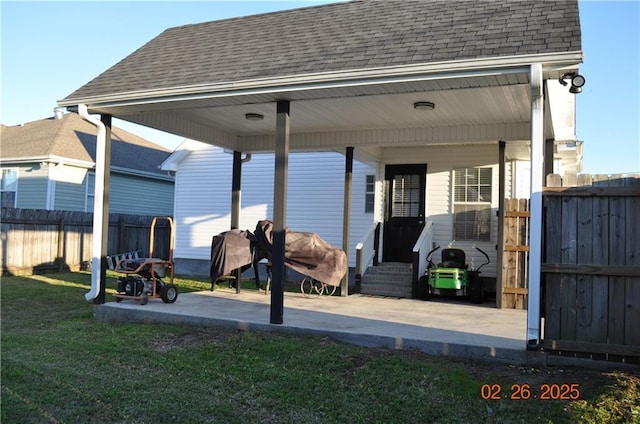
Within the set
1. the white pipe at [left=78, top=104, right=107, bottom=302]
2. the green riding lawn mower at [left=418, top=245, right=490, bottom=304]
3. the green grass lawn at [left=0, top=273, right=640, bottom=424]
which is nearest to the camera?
the green grass lawn at [left=0, top=273, right=640, bottom=424]

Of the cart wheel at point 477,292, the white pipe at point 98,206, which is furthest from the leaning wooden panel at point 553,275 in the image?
the white pipe at point 98,206

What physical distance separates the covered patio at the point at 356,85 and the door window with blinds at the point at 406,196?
1671 mm

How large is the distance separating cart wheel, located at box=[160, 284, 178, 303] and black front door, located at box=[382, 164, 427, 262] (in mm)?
5150

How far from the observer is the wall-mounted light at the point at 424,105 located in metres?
8.07

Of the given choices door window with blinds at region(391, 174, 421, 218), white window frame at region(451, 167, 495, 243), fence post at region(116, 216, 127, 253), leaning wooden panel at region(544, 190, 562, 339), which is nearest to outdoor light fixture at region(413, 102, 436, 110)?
leaning wooden panel at region(544, 190, 562, 339)

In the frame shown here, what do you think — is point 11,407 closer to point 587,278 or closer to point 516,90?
point 587,278

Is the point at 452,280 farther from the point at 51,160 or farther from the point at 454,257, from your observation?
the point at 51,160

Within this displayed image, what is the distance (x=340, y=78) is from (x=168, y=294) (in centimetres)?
447

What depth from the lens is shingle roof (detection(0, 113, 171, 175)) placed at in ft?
61.9

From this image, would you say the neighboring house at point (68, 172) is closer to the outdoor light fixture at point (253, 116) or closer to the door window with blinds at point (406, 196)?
the outdoor light fixture at point (253, 116)

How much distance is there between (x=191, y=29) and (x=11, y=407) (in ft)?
23.7

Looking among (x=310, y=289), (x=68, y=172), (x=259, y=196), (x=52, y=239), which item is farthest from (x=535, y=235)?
(x=68, y=172)

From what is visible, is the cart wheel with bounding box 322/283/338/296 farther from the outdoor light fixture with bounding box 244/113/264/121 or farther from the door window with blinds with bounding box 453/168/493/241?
the outdoor light fixture with bounding box 244/113/264/121

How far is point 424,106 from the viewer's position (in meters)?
8.21
